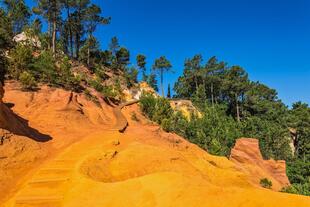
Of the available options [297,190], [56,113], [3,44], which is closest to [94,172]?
[56,113]

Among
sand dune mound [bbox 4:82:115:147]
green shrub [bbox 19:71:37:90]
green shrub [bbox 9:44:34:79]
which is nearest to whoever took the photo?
sand dune mound [bbox 4:82:115:147]

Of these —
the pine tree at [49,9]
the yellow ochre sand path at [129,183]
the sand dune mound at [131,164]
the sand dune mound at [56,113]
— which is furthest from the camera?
the pine tree at [49,9]

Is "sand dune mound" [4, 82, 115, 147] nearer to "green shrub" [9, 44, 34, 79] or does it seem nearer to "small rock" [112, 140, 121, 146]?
"green shrub" [9, 44, 34, 79]

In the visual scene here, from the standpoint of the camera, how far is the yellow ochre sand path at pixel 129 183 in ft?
23.1

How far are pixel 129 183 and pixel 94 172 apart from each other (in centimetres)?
255

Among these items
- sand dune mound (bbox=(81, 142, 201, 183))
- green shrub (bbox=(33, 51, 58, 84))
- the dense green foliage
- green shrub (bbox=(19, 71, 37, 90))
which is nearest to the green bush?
the dense green foliage

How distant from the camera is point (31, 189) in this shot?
31.3 feet

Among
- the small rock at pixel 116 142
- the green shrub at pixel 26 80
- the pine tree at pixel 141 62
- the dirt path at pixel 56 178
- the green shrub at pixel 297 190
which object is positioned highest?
the pine tree at pixel 141 62

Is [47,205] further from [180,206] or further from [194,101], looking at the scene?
[194,101]

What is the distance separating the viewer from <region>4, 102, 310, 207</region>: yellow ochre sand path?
705cm

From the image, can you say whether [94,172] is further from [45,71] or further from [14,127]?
[45,71]

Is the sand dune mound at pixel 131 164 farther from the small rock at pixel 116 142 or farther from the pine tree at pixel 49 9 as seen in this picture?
the pine tree at pixel 49 9

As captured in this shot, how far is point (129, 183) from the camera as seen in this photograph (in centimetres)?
877

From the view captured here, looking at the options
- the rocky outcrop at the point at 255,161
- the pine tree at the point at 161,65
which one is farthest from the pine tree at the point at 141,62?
the rocky outcrop at the point at 255,161
